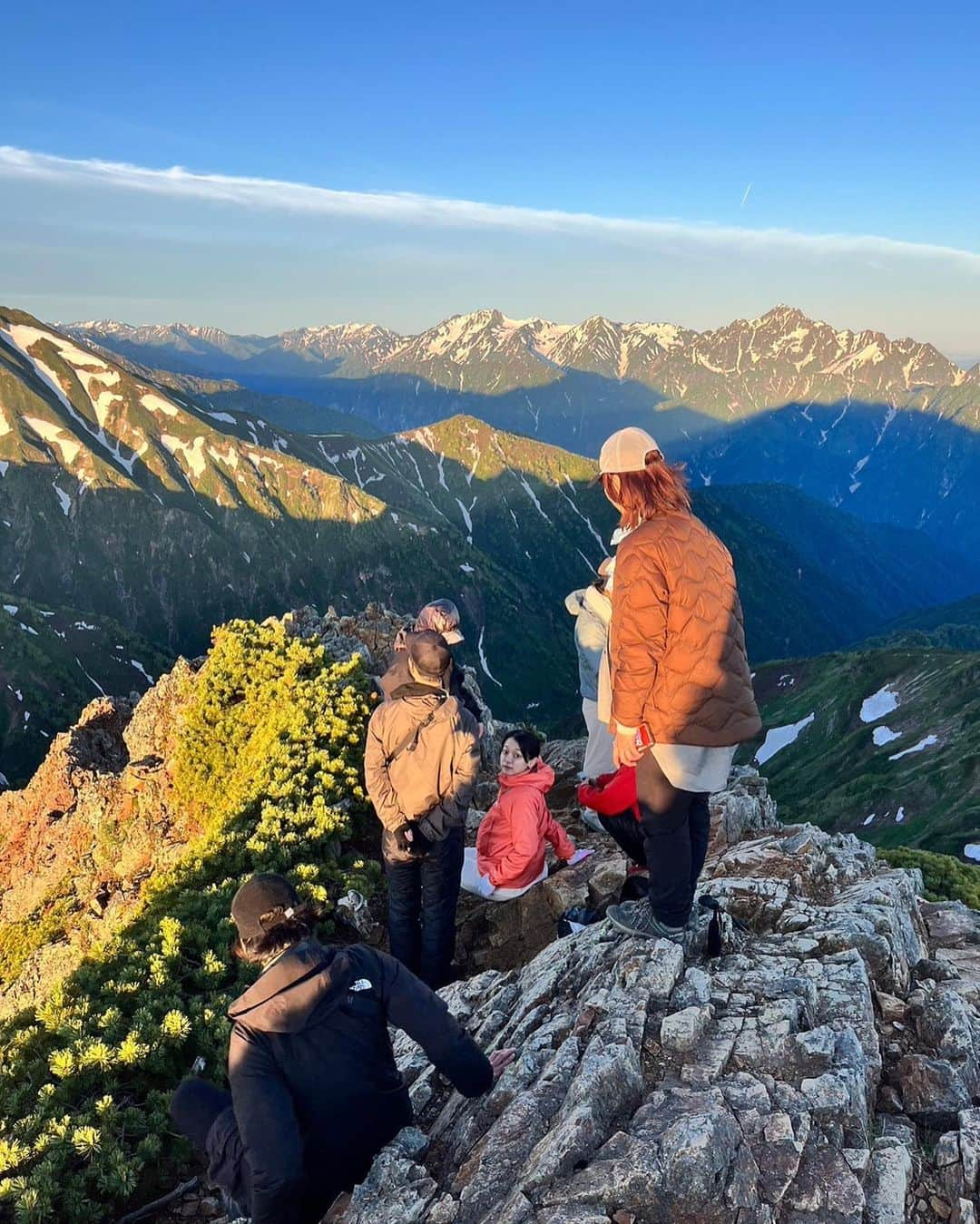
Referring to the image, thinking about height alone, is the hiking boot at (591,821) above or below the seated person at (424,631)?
below

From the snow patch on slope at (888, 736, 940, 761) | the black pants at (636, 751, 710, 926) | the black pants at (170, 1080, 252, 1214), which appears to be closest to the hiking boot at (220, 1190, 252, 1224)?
the black pants at (170, 1080, 252, 1214)

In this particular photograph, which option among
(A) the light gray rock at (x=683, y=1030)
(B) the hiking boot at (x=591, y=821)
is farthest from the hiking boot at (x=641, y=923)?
(B) the hiking boot at (x=591, y=821)

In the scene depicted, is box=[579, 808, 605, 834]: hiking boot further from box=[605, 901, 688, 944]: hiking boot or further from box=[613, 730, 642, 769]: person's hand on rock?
box=[613, 730, 642, 769]: person's hand on rock

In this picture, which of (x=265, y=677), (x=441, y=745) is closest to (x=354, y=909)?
(x=441, y=745)

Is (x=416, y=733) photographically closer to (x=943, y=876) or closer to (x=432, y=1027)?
(x=432, y=1027)

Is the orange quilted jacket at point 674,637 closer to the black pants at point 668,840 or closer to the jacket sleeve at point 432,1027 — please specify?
the black pants at point 668,840

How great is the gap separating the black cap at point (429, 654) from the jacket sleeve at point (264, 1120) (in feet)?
15.2

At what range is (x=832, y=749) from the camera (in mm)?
118250

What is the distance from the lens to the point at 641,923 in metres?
7.92

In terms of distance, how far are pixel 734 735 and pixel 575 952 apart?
128 inches

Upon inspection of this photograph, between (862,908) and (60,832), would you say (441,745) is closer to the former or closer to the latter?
(862,908)

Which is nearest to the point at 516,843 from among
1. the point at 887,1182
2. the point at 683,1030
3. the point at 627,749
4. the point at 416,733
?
the point at 416,733

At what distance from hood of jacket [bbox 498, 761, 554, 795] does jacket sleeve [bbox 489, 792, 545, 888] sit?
0.16 metres

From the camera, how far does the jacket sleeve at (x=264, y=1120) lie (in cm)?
532
